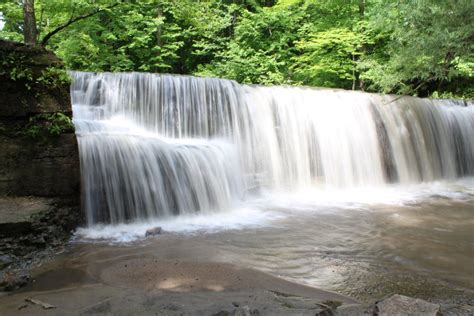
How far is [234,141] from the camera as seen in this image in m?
10.2

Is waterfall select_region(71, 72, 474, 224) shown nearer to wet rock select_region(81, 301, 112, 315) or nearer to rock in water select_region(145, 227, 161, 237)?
rock in water select_region(145, 227, 161, 237)

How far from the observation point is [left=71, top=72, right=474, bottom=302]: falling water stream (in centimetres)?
566

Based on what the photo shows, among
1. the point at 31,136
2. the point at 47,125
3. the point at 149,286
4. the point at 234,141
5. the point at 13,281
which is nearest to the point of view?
the point at 13,281

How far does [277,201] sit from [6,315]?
6.76m

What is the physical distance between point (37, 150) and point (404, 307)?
5.10 metres

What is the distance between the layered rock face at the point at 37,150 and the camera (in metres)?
5.29

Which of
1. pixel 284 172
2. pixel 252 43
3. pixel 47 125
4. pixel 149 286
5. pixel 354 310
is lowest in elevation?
pixel 354 310

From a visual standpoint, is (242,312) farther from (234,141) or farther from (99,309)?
(234,141)

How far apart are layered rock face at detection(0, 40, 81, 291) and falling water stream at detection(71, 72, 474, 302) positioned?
2.22 feet

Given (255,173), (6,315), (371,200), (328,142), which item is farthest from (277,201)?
(6,315)

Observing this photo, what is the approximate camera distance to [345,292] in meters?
3.93

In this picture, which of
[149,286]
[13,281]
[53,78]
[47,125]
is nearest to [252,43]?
[53,78]

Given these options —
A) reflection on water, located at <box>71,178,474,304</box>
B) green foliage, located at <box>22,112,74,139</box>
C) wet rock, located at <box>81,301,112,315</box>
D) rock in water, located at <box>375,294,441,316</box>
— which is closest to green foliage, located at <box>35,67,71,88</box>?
green foliage, located at <box>22,112,74,139</box>

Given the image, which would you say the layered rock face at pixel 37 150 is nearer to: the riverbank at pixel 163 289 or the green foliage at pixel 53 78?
the green foliage at pixel 53 78
